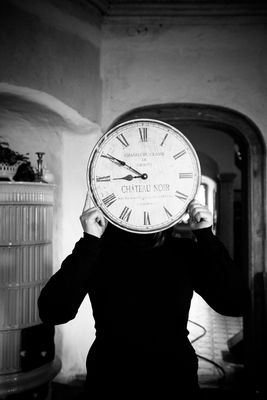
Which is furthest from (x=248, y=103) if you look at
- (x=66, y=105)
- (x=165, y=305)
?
(x=165, y=305)

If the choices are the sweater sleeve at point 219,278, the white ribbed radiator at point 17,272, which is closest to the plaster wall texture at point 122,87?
the white ribbed radiator at point 17,272

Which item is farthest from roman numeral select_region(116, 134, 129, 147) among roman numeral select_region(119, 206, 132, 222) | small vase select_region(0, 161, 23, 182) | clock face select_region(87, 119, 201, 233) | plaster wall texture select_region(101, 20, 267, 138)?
plaster wall texture select_region(101, 20, 267, 138)

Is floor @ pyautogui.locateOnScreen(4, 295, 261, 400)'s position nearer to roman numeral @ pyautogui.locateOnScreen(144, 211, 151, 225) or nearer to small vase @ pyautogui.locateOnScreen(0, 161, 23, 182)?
roman numeral @ pyautogui.locateOnScreen(144, 211, 151, 225)

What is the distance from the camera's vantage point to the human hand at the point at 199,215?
132cm

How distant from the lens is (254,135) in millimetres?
3197

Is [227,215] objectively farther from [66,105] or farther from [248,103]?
[66,105]

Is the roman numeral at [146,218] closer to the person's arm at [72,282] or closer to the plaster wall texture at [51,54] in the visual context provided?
the person's arm at [72,282]

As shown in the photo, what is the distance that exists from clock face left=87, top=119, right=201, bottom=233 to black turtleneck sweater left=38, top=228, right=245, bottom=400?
0.12 meters

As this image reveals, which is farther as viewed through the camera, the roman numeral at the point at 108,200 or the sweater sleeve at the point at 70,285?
the roman numeral at the point at 108,200

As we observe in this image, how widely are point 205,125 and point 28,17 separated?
1.80 m

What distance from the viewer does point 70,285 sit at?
1.25 meters

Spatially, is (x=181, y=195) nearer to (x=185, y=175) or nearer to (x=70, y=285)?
(x=185, y=175)

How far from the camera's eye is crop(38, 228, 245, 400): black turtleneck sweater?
1.27 metres

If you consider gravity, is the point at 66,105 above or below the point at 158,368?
above
